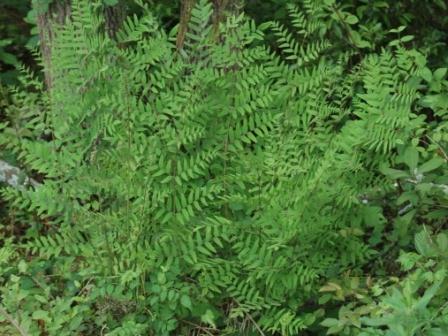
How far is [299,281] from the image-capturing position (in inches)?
150

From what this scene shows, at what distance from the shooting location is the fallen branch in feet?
16.2

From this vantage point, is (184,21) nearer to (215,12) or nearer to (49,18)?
(215,12)

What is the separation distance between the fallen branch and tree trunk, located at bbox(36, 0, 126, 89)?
2.29ft

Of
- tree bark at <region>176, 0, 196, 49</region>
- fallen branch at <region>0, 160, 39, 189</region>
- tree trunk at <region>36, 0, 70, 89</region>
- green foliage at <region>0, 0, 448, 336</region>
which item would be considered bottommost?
fallen branch at <region>0, 160, 39, 189</region>

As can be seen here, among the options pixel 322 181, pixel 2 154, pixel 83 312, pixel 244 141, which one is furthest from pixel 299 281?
pixel 2 154

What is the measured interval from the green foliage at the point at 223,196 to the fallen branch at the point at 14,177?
2.32ft

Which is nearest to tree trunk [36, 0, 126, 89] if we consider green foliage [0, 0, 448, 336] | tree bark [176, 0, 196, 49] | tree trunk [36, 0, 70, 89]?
tree trunk [36, 0, 70, 89]

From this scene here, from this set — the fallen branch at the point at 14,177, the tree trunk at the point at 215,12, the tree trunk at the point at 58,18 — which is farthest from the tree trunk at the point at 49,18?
the tree trunk at the point at 215,12

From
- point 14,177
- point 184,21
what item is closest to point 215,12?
point 184,21

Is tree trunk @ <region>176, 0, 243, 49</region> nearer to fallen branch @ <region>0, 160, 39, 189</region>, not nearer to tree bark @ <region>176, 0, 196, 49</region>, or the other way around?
tree bark @ <region>176, 0, 196, 49</region>

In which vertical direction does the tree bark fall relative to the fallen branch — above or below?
above

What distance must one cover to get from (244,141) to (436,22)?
2.83 m

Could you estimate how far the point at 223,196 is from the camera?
3898 mm

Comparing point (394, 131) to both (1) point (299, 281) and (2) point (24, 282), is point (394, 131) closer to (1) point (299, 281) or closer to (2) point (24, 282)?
(1) point (299, 281)
